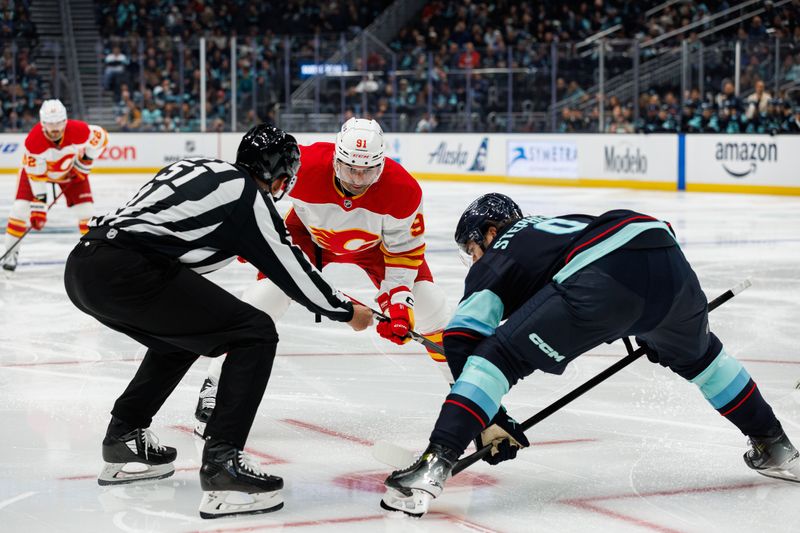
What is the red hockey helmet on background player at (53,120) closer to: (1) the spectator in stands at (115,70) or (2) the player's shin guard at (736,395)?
(2) the player's shin guard at (736,395)

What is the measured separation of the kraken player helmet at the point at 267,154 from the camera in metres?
A: 3.21

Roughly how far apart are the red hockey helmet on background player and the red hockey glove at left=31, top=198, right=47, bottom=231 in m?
0.50

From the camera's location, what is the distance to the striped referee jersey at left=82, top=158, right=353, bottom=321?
3021 mm

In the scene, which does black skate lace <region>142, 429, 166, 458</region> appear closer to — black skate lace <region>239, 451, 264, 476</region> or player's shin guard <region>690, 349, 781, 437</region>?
black skate lace <region>239, 451, 264, 476</region>

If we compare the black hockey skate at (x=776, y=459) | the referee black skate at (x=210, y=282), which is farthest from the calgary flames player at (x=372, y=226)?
the black hockey skate at (x=776, y=459)

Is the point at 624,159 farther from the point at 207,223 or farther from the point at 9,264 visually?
the point at 207,223

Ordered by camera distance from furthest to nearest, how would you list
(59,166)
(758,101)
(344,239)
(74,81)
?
(74,81) < (758,101) < (59,166) < (344,239)

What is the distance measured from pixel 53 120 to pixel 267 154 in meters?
6.15

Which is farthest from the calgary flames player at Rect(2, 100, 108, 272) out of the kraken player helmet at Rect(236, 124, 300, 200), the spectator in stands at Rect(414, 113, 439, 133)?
the spectator in stands at Rect(414, 113, 439, 133)

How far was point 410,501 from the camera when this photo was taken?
2.99 meters

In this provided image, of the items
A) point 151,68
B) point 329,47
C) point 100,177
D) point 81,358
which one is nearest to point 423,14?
point 329,47

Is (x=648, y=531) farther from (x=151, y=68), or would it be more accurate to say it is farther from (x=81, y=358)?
(x=151, y=68)

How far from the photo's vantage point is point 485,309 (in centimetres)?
303

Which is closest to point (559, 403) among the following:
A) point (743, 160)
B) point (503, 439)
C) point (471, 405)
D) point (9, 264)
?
point (503, 439)
